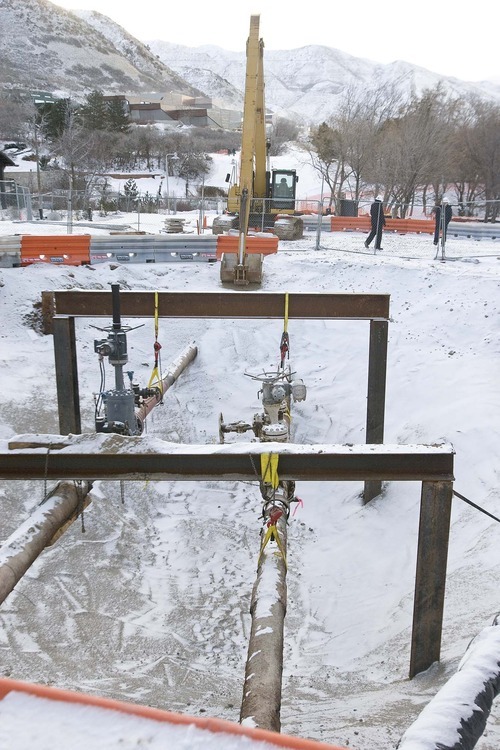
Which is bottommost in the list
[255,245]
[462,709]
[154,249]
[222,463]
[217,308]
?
[222,463]

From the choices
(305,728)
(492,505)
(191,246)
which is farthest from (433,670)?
(191,246)

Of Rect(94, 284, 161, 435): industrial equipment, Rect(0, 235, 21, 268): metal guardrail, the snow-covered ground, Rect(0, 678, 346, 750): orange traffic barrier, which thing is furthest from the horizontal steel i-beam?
Rect(0, 235, 21, 268): metal guardrail

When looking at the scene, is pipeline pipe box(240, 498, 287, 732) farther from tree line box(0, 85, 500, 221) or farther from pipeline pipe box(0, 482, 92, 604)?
tree line box(0, 85, 500, 221)

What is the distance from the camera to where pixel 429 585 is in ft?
16.5

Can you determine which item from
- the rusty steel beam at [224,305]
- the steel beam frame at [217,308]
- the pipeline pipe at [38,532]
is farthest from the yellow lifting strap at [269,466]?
the rusty steel beam at [224,305]

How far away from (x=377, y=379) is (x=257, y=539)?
2895 mm

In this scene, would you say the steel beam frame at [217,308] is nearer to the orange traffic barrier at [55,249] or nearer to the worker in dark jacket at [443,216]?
the orange traffic barrier at [55,249]

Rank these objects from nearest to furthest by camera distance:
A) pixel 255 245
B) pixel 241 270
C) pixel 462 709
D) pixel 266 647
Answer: pixel 462 709, pixel 266 647, pixel 241 270, pixel 255 245

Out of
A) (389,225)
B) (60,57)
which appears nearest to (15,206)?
(389,225)

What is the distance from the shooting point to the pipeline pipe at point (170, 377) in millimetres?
8867

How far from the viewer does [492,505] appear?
23.7 feet

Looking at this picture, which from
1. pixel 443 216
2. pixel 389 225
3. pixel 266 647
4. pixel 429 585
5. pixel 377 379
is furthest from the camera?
pixel 389 225

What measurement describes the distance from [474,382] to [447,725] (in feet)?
28.7

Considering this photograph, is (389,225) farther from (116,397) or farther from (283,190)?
(116,397)
